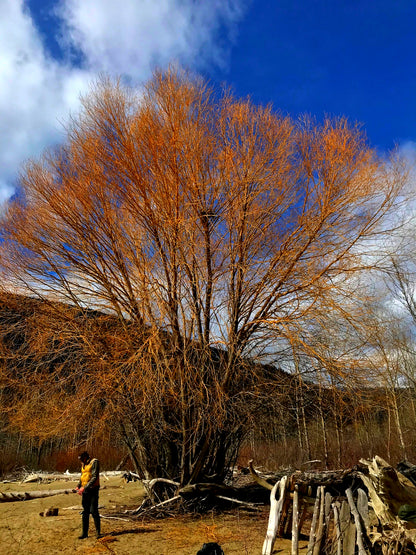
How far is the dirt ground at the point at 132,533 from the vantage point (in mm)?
6164

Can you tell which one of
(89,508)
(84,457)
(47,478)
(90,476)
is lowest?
(47,478)

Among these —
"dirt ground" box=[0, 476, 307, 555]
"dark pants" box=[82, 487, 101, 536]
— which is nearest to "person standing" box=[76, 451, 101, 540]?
"dark pants" box=[82, 487, 101, 536]

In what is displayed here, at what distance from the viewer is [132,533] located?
23.2 ft

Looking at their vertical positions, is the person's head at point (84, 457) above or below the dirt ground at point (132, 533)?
above

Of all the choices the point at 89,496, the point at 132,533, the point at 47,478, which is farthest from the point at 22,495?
the point at 89,496

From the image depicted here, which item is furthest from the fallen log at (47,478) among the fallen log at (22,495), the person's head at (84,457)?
the person's head at (84,457)

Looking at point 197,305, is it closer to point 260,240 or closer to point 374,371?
point 260,240

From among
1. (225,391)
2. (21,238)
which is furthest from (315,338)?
(21,238)

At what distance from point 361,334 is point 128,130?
6.00m

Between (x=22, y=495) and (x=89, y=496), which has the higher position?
(x=89, y=496)

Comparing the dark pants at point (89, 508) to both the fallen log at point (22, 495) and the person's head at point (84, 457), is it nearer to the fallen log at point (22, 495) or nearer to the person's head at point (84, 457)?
the person's head at point (84, 457)

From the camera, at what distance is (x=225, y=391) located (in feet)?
27.4

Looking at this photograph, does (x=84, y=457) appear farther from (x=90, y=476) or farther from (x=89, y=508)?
(x=89, y=508)

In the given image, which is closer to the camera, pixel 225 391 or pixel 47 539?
pixel 47 539
